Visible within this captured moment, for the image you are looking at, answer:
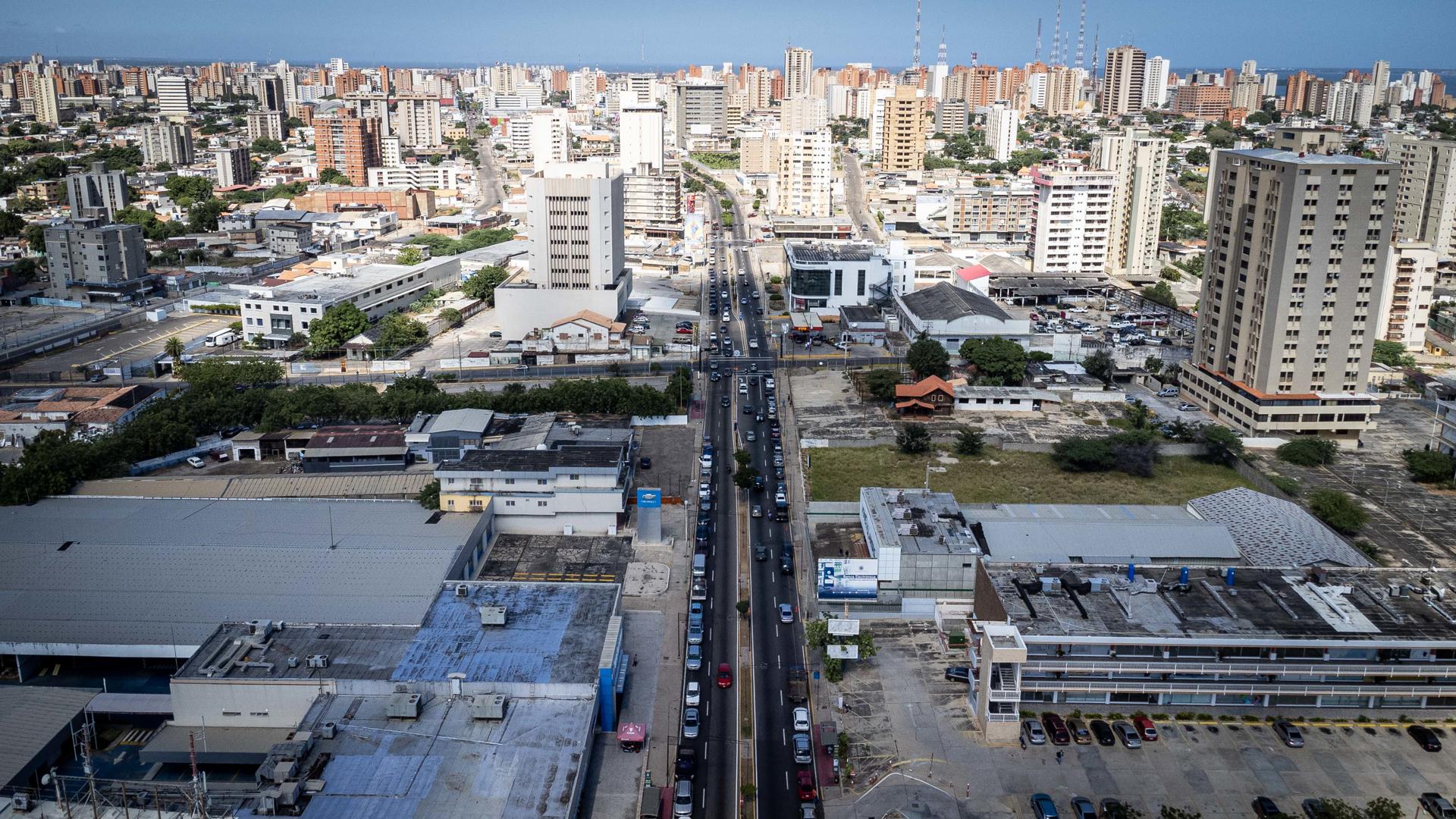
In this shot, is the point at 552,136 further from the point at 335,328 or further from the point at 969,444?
the point at 969,444

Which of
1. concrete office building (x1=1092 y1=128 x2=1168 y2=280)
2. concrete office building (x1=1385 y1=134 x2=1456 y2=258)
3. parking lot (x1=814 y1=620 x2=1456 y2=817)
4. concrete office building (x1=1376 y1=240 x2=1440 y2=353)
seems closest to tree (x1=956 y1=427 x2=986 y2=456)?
parking lot (x1=814 y1=620 x2=1456 y2=817)

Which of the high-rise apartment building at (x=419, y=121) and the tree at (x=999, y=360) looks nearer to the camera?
the tree at (x=999, y=360)

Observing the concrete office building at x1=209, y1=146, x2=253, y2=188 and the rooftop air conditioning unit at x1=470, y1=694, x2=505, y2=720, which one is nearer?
the rooftop air conditioning unit at x1=470, y1=694, x2=505, y2=720

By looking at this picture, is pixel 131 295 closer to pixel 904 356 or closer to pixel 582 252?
pixel 582 252

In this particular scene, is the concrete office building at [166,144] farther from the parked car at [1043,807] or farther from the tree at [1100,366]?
the parked car at [1043,807]

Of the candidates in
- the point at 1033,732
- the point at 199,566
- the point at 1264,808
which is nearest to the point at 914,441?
the point at 1033,732

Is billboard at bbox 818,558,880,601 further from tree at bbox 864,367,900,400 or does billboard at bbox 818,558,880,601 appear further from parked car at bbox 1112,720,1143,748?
tree at bbox 864,367,900,400

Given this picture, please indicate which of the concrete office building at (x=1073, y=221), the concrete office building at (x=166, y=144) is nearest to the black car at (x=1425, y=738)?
the concrete office building at (x=1073, y=221)
